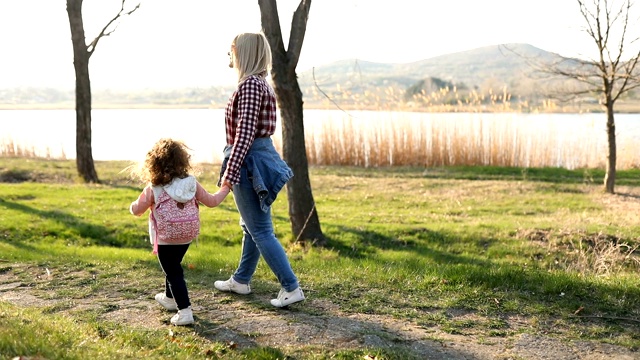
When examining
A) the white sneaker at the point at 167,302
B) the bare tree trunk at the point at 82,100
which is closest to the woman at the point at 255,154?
the white sneaker at the point at 167,302

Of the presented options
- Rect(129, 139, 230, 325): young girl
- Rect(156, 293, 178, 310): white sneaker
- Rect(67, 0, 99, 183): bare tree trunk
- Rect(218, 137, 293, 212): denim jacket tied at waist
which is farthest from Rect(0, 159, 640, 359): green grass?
Rect(218, 137, 293, 212): denim jacket tied at waist

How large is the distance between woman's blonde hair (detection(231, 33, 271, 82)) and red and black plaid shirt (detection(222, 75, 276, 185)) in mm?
66

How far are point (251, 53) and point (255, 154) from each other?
28.2 inches

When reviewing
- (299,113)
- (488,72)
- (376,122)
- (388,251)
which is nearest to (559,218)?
(388,251)

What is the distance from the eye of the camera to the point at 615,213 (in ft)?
37.9

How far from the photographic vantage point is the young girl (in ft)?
15.3

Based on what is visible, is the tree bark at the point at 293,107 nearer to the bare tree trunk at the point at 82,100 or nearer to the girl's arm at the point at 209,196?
the girl's arm at the point at 209,196

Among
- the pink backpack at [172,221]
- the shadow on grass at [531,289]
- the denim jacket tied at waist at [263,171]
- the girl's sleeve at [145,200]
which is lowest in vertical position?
the shadow on grass at [531,289]

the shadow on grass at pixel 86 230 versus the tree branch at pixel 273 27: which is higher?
the tree branch at pixel 273 27

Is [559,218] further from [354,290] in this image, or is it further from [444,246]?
[354,290]

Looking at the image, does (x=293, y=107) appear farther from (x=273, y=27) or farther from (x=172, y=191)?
(x=172, y=191)

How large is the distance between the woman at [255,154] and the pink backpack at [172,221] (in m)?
0.34

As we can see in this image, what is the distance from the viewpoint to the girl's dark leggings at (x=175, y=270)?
472 centimetres

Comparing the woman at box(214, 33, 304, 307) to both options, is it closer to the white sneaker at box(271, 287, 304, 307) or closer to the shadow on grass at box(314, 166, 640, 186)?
the white sneaker at box(271, 287, 304, 307)
